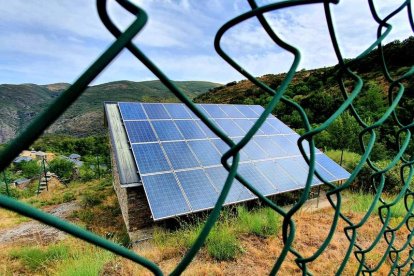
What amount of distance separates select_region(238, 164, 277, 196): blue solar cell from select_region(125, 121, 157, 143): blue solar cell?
9.78ft

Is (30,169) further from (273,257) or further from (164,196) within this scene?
(273,257)

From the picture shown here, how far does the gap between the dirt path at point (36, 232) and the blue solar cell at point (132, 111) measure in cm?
446

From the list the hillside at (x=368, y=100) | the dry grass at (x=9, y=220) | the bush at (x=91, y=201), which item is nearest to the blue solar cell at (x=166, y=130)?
the hillside at (x=368, y=100)

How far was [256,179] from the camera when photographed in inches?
309

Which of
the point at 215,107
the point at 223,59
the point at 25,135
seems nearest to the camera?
the point at 25,135

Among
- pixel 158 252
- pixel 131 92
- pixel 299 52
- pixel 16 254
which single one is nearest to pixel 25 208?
pixel 299 52

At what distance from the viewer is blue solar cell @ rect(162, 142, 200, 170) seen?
25.1 ft

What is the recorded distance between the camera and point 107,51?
33 centimetres

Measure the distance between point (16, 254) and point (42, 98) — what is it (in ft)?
465

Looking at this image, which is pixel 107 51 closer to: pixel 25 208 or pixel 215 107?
pixel 25 208

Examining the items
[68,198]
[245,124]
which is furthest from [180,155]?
[68,198]

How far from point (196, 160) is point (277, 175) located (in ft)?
8.56

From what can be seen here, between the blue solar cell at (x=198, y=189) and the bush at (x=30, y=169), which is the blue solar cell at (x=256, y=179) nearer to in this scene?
the blue solar cell at (x=198, y=189)

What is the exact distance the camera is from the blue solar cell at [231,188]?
6806 mm
